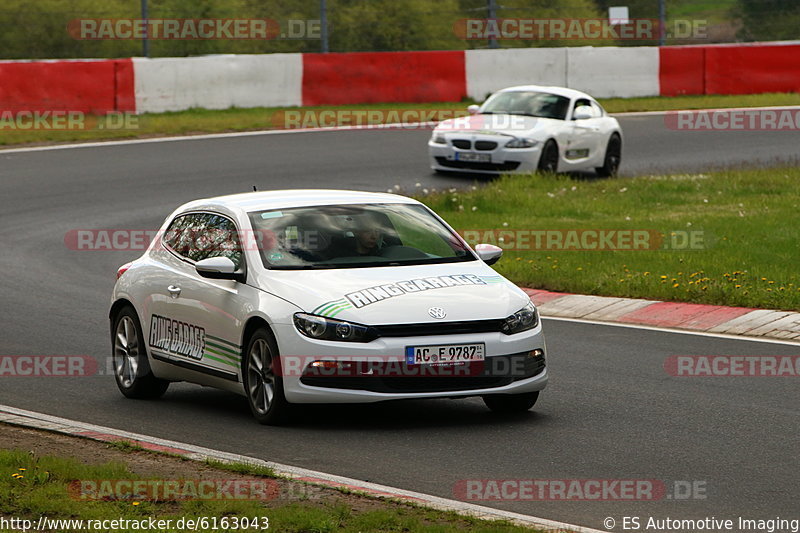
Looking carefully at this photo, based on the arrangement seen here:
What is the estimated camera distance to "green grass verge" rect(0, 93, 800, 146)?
27672mm

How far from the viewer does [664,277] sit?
15422mm

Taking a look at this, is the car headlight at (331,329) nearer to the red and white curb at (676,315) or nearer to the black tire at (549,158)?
the red and white curb at (676,315)

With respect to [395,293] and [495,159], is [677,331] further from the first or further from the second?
[495,159]

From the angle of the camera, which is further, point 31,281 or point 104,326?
point 31,281

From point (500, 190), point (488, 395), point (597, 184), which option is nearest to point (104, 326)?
point (488, 395)

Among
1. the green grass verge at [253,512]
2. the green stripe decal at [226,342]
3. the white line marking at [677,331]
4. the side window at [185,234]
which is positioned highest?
the side window at [185,234]

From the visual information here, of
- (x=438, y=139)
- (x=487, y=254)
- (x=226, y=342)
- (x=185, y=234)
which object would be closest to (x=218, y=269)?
(x=226, y=342)

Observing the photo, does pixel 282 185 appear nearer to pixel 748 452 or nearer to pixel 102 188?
pixel 102 188

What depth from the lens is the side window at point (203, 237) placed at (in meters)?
10.4

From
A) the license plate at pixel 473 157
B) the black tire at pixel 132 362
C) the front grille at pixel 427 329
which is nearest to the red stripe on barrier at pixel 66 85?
the license plate at pixel 473 157

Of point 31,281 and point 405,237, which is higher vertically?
point 405,237

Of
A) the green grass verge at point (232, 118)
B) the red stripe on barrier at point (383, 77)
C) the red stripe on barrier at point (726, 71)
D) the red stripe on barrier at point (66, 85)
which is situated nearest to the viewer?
the red stripe on barrier at point (66, 85)

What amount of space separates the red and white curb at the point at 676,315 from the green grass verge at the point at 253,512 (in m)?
6.75

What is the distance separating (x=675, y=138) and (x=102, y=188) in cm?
1177
